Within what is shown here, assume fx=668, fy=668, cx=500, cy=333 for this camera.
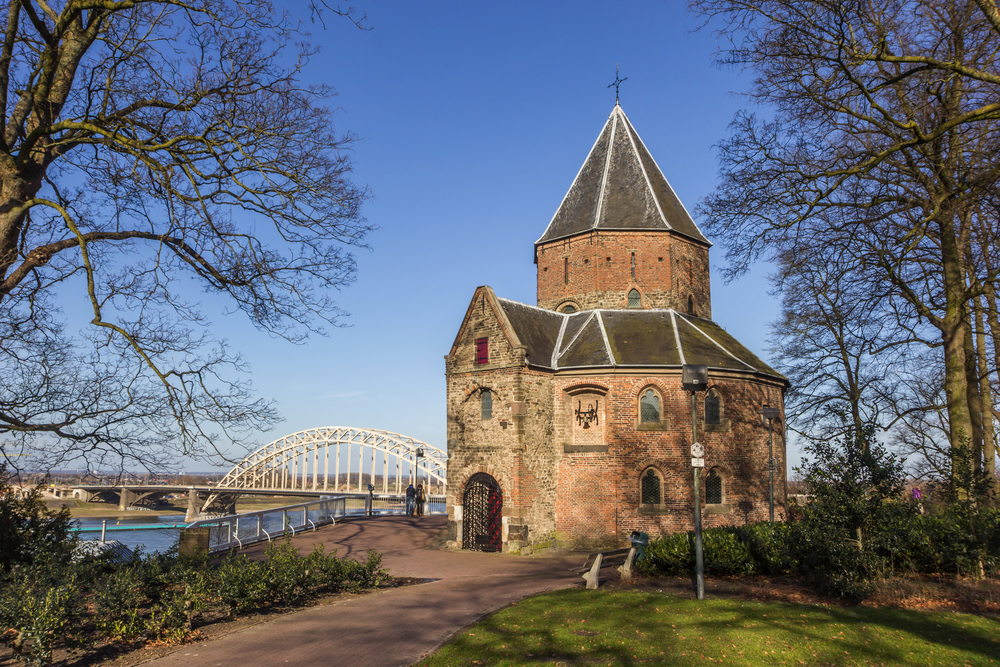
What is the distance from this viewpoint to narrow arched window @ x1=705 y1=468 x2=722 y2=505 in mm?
25453

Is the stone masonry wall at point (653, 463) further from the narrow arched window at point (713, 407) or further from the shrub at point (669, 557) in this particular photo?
the shrub at point (669, 557)

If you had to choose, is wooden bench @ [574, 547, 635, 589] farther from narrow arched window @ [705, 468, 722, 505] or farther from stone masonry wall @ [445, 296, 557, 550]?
narrow arched window @ [705, 468, 722, 505]

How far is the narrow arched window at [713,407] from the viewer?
2597cm

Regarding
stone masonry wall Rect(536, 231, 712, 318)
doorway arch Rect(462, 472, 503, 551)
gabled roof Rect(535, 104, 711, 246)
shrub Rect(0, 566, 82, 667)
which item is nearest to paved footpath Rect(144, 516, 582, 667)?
doorway arch Rect(462, 472, 503, 551)

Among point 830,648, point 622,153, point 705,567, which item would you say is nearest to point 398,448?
point 622,153

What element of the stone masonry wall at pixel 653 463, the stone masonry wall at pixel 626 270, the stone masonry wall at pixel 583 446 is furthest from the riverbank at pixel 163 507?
the stone masonry wall at pixel 653 463

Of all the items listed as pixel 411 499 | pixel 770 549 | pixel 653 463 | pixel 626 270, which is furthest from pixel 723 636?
pixel 411 499

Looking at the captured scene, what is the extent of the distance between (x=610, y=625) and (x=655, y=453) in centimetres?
1398

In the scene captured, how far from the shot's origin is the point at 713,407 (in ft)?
85.6

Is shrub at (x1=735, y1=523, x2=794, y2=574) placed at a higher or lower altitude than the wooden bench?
higher

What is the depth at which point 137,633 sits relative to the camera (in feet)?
35.2

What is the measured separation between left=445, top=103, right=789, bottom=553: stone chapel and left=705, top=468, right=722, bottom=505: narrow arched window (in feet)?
0.15

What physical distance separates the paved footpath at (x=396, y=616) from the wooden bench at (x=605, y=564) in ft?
2.70

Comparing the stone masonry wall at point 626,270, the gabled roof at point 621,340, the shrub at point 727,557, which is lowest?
the shrub at point 727,557
